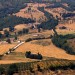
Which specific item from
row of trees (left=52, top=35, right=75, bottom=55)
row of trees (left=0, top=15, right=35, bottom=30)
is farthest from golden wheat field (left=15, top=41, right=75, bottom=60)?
row of trees (left=0, top=15, right=35, bottom=30)

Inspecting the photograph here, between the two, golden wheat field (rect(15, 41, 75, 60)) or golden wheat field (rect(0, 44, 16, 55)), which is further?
golden wheat field (rect(0, 44, 16, 55))

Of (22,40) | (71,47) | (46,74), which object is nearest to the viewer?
(46,74)

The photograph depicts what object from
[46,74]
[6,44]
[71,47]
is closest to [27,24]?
[6,44]

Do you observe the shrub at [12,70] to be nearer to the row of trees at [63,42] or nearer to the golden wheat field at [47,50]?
the golden wheat field at [47,50]

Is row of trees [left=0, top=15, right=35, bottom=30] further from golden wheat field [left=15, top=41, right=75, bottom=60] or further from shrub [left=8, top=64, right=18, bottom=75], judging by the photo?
shrub [left=8, top=64, right=18, bottom=75]

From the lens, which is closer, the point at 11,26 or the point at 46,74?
the point at 46,74

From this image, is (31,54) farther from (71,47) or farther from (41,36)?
→ (41,36)

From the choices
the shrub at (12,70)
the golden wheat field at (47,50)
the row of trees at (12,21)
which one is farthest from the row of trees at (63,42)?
the row of trees at (12,21)

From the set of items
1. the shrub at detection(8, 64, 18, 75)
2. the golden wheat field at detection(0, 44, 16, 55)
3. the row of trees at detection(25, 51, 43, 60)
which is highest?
the shrub at detection(8, 64, 18, 75)

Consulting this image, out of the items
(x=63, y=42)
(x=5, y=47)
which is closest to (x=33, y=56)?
(x=5, y=47)

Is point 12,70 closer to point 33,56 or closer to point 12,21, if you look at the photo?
point 33,56

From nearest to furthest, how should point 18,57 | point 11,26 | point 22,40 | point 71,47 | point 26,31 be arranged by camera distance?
1. point 18,57
2. point 71,47
3. point 22,40
4. point 26,31
5. point 11,26
